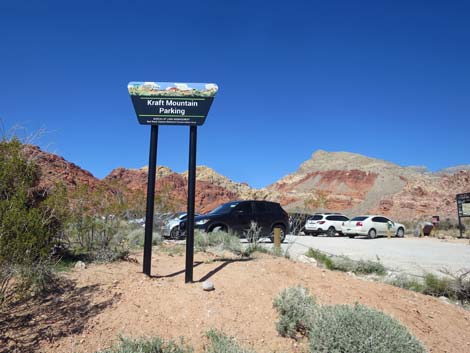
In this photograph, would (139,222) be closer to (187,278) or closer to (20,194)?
(187,278)

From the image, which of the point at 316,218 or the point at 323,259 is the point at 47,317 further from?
the point at 316,218

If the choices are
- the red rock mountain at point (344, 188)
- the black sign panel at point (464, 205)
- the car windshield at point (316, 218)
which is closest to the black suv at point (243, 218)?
the car windshield at point (316, 218)

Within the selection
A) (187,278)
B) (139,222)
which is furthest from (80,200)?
(139,222)

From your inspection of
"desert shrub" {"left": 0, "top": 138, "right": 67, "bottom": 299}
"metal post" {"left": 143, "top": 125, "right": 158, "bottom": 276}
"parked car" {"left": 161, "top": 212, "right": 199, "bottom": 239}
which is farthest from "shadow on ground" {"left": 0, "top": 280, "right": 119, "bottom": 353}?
"parked car" {"left": 161, "top": 212, "right": 199, "bottom": 239}

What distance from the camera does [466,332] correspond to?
5141mm

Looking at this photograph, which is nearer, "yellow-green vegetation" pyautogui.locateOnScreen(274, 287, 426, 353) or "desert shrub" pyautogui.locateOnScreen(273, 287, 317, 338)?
"yellow-green vegetation" pyautogui.locateOnScreen(274, 287, 426, 353)

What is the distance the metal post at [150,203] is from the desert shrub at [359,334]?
3009 mm

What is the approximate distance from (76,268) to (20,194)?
2051 mm

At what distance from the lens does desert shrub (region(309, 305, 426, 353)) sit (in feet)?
11.2

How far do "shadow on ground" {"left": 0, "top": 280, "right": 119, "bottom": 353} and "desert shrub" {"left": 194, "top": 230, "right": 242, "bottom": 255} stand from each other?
363 centimetres

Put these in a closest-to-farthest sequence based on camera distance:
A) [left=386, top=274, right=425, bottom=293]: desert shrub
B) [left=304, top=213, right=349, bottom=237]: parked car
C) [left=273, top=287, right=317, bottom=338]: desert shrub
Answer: [left=273, top=287, right=317, bottom=338]: desert shrub
[left=386, top=274, right=425, bottom=293]: desert shrub
[left=304, top=213, right=349, bottom=237]: parked car

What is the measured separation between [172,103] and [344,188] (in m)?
83.8

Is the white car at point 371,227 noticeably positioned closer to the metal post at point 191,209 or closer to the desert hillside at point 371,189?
the metal post at point 191,209

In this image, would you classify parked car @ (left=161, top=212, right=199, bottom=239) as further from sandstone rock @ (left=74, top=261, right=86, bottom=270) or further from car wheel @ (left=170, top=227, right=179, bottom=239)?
sandstone rock @ (left=74, top=261, right=86, bottom=270)
